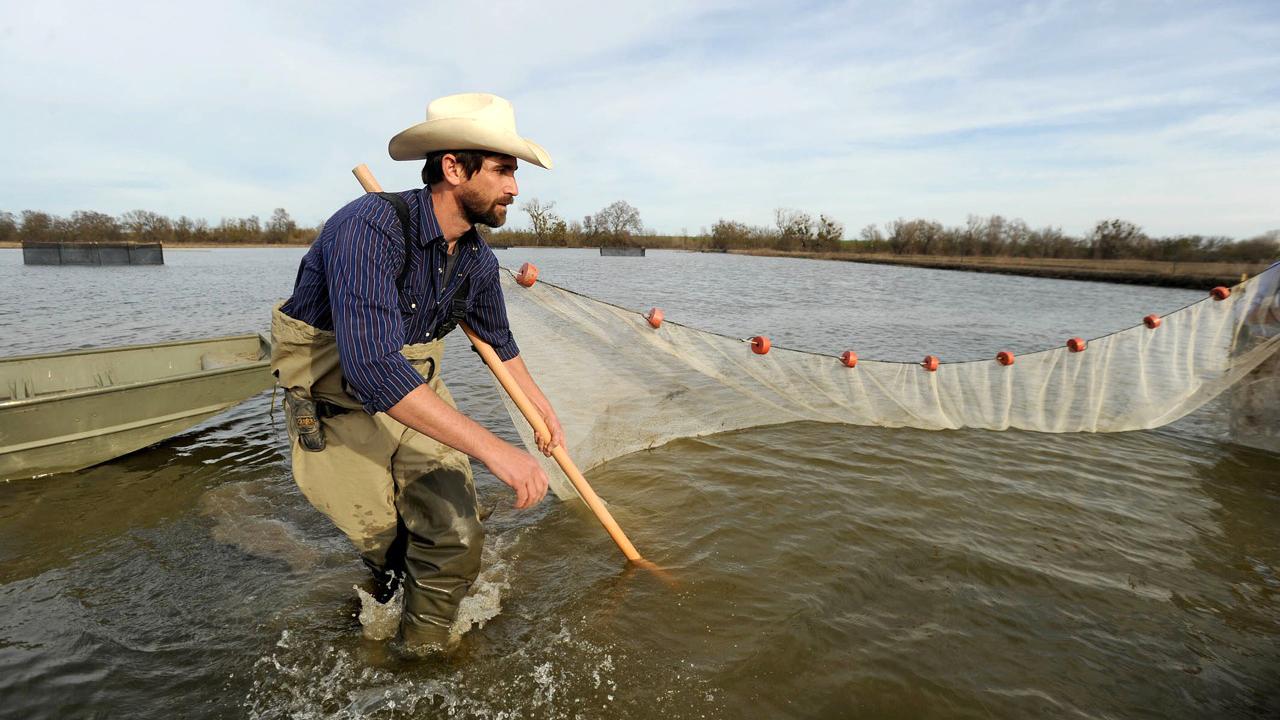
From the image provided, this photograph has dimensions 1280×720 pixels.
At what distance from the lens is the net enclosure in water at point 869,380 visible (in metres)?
4.80

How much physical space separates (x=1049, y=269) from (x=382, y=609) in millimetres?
58856

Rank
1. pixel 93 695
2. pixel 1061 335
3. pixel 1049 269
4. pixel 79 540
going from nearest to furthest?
pixel 93 695 → pixel 79 540 → pixel 1061 335 → pixel 1049 269

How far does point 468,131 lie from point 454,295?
81 centimetres

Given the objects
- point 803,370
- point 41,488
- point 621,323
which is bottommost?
point 41,488

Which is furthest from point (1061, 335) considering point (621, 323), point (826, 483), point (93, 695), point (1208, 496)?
point (93, 695)

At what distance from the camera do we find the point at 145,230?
101 m

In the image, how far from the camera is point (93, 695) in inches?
118

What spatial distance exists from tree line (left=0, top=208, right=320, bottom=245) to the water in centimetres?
10294

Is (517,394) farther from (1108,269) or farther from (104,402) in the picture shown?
Answer: (1108,269)

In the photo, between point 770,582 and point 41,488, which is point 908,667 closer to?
point 770,582

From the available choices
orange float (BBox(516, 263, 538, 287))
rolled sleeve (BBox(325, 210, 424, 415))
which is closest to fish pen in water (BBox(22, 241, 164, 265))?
orange float (BBox(516, 263, 538, 287))

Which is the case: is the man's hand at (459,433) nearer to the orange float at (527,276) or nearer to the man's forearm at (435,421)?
the man's forearm at (435,421)

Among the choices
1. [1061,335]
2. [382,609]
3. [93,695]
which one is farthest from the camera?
[1061,335]

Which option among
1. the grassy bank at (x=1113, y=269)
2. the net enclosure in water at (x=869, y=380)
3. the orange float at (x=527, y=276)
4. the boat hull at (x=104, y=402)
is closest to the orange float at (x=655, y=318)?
the net enclosure in water at (x=869, y=380)
